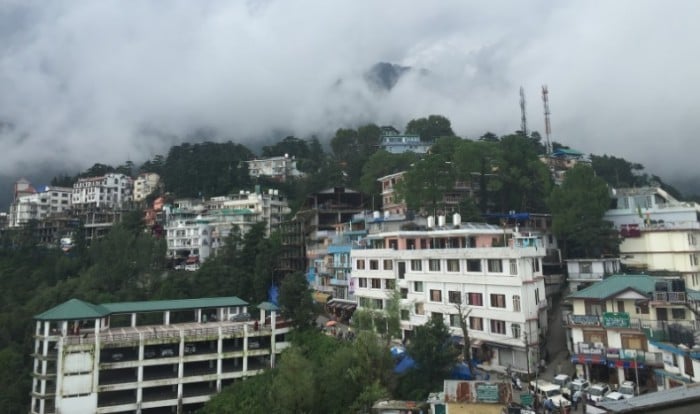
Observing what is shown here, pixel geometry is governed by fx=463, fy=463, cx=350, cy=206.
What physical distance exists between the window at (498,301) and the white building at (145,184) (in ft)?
304

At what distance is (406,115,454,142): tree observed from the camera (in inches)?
3905

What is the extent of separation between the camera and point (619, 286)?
31.8m

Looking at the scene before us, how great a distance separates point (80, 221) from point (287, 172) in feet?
146

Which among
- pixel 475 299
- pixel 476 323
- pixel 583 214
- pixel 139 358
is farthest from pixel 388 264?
pixel 139 358

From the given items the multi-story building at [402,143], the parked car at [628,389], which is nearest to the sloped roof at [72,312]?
the parked car at [628,389]

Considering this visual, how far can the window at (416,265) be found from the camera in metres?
41.0

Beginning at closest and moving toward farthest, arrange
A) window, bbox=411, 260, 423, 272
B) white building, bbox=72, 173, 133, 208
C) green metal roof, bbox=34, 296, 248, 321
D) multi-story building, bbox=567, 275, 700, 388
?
1. multi-story building, bbox=567, 275, 700, 388
2. green metal roof, bbox=34, 296, 248, 321
3. window, bbox=411, 260, 423, 272
4. white building, bbox=72, 173, 133, 208

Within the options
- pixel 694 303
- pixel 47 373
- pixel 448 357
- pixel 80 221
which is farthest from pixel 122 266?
pixel 694 303

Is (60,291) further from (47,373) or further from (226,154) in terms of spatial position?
(226,154)

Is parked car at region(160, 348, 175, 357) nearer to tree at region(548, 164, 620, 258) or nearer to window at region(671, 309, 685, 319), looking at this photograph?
tree at region(548, 164, 620, 258)

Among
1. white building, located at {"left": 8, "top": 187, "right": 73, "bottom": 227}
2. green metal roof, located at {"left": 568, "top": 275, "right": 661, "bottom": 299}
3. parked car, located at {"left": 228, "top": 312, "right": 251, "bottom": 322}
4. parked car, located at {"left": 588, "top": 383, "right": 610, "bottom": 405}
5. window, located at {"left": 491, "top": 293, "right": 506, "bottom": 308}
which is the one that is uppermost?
white building, located at {"left": 8, "top": 187, "right": 73, "bottom": 227}

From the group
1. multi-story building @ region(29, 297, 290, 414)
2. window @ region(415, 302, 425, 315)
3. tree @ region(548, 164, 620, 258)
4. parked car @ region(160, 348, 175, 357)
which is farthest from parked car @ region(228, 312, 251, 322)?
tree @ region(548, 164, 620, 258)

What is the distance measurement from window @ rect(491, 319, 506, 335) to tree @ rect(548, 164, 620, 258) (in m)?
13.2

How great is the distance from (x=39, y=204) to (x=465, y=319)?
10859 cm
